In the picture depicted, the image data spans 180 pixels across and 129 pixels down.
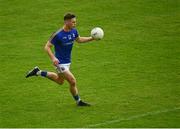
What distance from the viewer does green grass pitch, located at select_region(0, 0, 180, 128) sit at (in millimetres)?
16203

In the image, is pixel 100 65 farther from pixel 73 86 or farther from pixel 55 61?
pixel 55 61

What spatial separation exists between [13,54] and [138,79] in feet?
18.5

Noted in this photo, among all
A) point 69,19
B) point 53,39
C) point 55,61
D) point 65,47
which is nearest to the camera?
point 55,61

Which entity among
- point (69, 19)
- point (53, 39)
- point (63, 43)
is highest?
point (69, 19)

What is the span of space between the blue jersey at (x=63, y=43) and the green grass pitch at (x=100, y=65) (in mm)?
1469

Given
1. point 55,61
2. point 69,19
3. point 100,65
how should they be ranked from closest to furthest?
point 55,61 < point 69,19 < point 100,65

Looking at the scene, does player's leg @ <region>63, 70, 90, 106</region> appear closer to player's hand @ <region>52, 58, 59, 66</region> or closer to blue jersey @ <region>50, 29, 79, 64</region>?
blue jersey @ <region>50, 29, 79, 64</region>

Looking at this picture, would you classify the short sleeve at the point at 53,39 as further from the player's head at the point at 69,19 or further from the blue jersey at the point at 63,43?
the player's head at the point at 69,19

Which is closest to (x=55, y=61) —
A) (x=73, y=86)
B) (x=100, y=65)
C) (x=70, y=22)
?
(x=73, y=86)

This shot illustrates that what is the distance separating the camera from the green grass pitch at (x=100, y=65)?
1620 cm

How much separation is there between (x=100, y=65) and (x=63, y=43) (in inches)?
196

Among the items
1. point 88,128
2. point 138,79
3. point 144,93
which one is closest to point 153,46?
point 138,79

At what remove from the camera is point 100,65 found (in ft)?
70.6

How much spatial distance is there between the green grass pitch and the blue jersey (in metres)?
1.47
